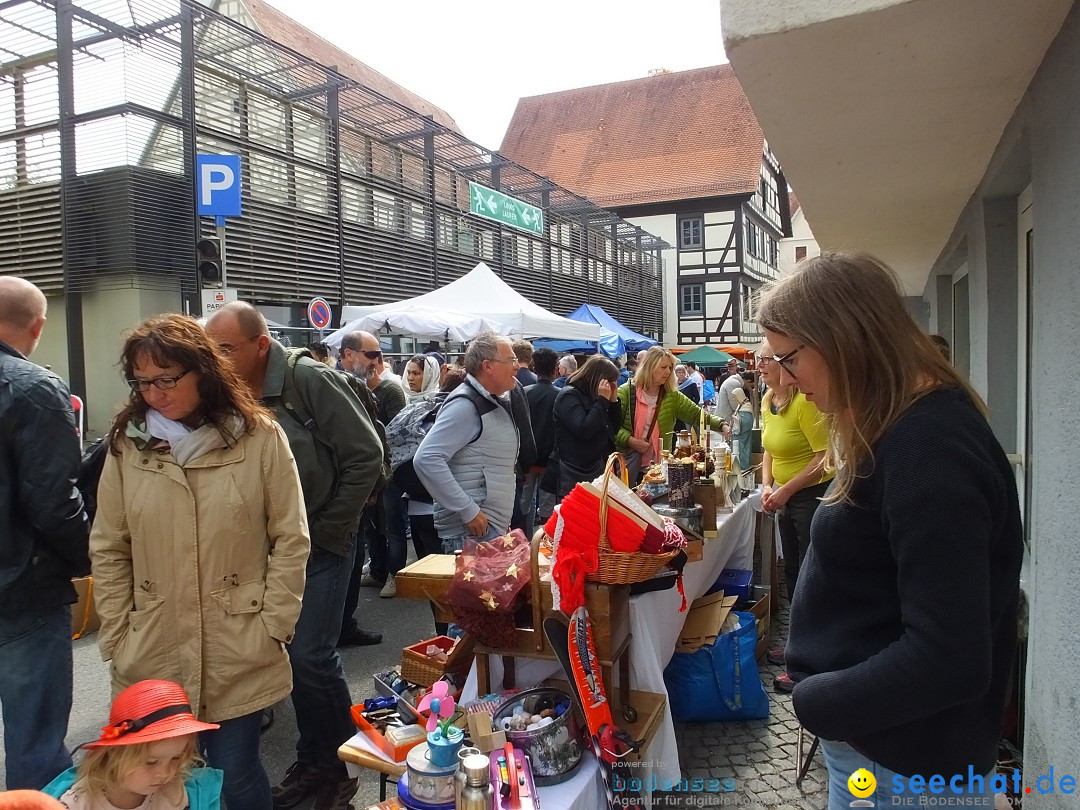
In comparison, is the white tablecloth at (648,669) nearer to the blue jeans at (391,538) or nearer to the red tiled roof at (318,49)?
the blue jeans at (391,538)

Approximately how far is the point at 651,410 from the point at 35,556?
156 inches

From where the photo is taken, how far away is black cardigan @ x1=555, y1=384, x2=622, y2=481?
4.90 metres

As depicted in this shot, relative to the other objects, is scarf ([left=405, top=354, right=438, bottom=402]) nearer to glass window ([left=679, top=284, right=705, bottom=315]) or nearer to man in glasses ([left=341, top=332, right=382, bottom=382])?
man in glasses ([left=341, top=332, right=382, bottom=382])

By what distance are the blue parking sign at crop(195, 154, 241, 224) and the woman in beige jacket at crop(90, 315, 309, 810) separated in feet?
25.0

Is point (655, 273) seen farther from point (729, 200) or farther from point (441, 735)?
point (441, 735)

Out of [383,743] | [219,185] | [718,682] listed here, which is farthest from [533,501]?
[219,185]

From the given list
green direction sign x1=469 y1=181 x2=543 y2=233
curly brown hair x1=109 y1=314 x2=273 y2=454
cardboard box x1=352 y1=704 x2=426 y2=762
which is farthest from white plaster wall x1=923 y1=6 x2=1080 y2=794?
green direction sign x1=469 y1=181 x2=543 y2=233

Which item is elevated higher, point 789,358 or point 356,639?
point 789,358

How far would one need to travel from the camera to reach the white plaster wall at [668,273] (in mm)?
32688

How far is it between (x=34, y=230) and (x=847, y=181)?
1119 centimetres

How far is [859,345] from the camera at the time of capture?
4.15ft

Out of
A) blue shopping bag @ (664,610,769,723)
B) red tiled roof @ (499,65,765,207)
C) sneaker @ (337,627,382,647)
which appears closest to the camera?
blue shopping bag @ (664,610,769,723)

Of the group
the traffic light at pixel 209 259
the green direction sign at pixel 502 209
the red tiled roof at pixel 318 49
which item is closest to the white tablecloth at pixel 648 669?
the traffic light at pixel 209 259

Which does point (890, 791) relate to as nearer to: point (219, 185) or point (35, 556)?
point (35, 556)
